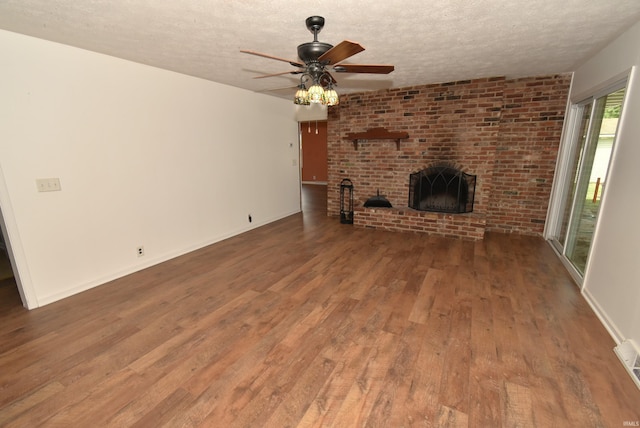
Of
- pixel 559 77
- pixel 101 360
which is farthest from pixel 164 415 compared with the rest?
pixel 559 77

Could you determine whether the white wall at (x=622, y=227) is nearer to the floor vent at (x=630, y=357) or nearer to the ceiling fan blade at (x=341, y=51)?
the floor vent at (x=630, y=357)

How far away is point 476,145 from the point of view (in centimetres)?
434

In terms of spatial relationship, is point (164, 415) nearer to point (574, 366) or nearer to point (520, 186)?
point (574, 366)

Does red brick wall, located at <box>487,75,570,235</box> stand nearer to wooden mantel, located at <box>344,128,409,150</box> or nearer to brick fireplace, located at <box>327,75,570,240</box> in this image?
brick fireplace, located at <box>327,75,570,240</box>

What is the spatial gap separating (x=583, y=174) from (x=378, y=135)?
8.99 feet

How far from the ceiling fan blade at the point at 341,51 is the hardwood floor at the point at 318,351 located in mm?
1953

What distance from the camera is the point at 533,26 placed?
7.29 feet

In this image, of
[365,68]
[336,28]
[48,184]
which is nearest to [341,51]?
[365,68]

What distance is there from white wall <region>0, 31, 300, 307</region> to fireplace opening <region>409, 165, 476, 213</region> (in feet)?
9.82

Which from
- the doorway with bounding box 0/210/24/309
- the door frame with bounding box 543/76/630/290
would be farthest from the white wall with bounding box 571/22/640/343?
the doorway with bounding box 0/210/24/309

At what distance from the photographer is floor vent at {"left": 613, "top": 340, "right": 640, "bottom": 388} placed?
175 cm

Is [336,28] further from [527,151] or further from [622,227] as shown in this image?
[527,151]

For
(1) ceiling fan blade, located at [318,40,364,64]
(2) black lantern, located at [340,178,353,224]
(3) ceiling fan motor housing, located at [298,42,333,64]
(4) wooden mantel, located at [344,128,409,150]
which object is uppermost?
(3) ceiling fan motor housing, located at [298,42,333,64]

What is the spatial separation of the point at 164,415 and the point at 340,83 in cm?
419
